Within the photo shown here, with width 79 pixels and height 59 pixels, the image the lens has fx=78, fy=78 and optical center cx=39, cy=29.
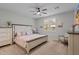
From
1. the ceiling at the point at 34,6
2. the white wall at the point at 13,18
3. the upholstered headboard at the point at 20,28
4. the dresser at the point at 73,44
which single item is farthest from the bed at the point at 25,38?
the dresser at the point at 73,44

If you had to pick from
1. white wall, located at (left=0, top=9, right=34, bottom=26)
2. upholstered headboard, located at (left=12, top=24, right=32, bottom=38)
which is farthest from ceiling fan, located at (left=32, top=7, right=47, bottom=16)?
upholstered headboard, located at (left=12, top=24, right=32, bottom=38)

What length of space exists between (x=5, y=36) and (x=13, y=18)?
54 cm

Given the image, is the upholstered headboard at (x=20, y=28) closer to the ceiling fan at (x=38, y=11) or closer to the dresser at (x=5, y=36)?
the dresser at (x=5, y=36)

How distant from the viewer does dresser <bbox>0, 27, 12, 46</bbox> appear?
189 centimetres

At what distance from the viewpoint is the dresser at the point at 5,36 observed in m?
1.89

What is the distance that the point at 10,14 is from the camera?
1812mm

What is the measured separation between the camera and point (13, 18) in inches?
72.1

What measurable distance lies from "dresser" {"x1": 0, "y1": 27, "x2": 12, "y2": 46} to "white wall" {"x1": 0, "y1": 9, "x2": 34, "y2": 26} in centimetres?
19

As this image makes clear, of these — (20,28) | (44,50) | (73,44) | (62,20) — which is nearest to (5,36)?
(20,28)

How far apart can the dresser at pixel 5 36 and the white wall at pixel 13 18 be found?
185 millimetres
